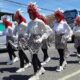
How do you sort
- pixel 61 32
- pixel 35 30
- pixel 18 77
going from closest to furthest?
pixel 35 30, pixel 18 77, pixel 61 32

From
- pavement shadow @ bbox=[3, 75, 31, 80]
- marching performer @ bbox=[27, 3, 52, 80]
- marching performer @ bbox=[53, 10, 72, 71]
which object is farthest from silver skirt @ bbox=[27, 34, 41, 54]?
marching performer @ bbox=[53, 10, 72, 71]

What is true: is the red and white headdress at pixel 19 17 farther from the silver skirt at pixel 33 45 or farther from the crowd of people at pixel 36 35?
the silver skirt at pixel 33 45

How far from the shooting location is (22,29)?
11.5 metres

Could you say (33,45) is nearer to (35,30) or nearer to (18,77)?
(35,30)

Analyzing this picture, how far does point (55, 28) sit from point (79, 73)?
1787 mm

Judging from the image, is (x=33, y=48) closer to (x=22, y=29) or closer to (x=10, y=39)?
(x=22, y=29)

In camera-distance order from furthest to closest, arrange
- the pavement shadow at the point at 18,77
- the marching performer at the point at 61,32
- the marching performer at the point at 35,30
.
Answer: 1. the marching performer at the point at 61,32
2. the pavement shadow at the point at 18,77
3. the marching performer at the point at 35,30

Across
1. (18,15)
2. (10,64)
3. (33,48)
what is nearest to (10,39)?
(10,64)

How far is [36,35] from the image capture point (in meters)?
9.75

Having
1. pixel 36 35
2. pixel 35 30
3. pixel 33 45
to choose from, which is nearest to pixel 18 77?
pixel 33 45

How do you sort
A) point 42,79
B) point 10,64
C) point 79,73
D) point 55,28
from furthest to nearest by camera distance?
point 10,64
point 55,28
point 79,73
point 42,79

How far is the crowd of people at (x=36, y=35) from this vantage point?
9.77 meters

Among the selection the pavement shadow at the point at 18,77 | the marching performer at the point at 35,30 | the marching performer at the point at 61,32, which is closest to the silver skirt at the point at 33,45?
the marching performer at the point at 35,30

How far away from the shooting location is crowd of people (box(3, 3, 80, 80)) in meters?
9.77
